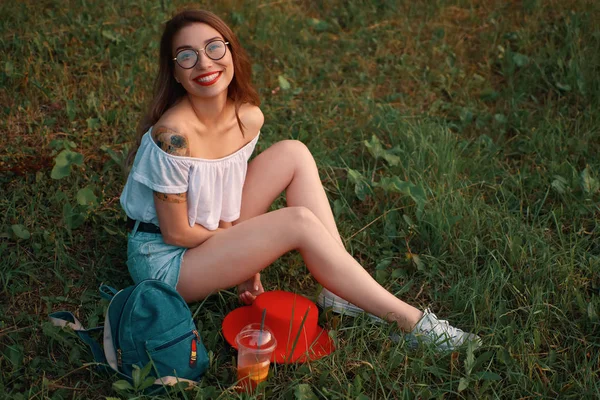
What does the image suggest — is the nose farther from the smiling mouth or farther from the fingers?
the fingers

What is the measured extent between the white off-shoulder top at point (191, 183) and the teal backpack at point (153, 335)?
392 mm

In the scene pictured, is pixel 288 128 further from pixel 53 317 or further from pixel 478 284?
pixel 53 317

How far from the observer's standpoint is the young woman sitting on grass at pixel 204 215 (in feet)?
8.59

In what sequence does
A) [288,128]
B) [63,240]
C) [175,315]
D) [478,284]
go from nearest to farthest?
[175,315] < [478,284] < [63,240] < [288,128]

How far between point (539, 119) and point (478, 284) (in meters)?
1.71

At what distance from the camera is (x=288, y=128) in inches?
161

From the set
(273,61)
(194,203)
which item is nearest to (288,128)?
(273,61)

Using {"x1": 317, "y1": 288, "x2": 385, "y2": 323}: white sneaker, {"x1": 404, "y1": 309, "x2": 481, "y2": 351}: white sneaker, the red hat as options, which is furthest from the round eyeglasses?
{"x1": 404, "y1": 309, "x2": 481, "y2": 351}: white sneaker

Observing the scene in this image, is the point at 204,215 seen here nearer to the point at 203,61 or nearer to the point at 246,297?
the point at 246,297

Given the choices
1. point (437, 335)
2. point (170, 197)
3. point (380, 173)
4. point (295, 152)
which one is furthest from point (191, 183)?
point (380, 173)

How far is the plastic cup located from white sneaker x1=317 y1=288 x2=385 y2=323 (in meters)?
0.36

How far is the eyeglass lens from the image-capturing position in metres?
2.64

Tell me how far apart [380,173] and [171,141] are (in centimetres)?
146

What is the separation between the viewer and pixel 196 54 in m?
2.64
